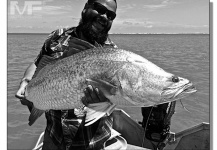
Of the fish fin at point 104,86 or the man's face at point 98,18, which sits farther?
the man's face at point 98,18

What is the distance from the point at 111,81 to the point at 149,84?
32 cm

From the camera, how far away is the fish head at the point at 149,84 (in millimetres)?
1854

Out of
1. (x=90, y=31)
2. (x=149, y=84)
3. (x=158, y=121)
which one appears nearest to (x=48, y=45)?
(x=90, y=31)

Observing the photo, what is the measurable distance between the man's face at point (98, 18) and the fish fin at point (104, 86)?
876mm

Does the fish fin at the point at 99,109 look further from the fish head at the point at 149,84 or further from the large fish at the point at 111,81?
the fish head at the point at 149,84

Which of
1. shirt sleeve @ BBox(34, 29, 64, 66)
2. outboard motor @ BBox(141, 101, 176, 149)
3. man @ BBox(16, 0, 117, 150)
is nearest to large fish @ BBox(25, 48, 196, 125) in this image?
man @ BBox(16, 0, 117, 150)

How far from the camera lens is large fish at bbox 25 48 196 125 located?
1.89m

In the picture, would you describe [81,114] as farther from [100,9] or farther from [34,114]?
[100,9]

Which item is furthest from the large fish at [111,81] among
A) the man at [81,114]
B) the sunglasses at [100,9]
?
the sunglasses at [100,9]

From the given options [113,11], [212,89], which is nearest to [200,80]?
[212,89]

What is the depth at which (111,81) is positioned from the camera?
6.41 ft

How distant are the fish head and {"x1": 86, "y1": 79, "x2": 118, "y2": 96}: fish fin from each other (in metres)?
0.08

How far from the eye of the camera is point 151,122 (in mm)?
3473

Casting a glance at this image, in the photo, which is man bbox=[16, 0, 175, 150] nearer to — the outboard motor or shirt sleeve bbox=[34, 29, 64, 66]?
shirt sleeve bbox=[34, 29, 64, 66]
